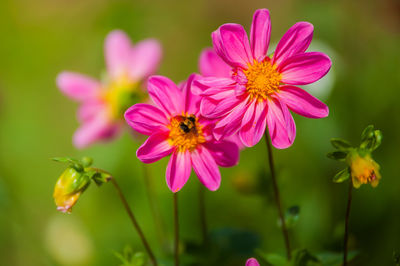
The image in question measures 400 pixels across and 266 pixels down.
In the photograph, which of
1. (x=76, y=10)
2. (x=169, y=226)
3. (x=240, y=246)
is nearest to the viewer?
(x=240, y=246)

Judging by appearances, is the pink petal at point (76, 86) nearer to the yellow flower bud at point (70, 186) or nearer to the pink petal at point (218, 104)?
the yellow flower bud at point (70, 186)

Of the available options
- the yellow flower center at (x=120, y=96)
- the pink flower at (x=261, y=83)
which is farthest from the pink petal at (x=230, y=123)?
the yellow flower center at (x=120, y=96)

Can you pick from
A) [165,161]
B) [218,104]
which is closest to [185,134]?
[218,104]

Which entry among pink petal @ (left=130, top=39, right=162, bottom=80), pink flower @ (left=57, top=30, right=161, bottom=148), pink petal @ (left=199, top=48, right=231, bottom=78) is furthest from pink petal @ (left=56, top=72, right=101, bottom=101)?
pink petal @ (left=199, top=48, right=231, bottom=78)

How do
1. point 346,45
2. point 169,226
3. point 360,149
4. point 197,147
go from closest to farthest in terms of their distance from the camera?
point 360,149 → point 197,147 → point 169,226 → point 346,45

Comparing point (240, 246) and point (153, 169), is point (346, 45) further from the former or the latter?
point (240, 246)

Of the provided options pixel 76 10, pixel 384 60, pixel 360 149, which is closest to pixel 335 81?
pixel 384 60

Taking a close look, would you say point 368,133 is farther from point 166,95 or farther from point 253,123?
point 166,95
